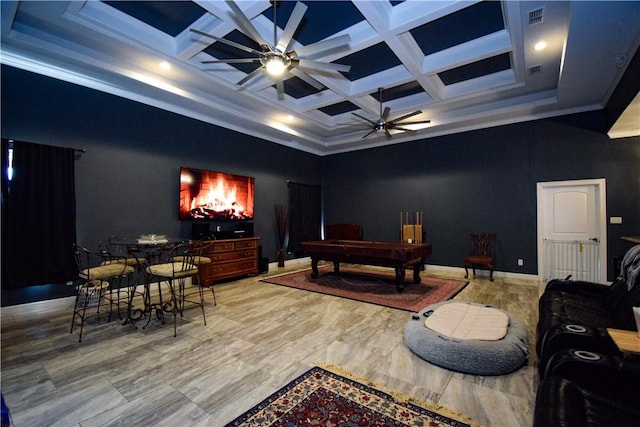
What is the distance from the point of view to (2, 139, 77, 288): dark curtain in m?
3.60

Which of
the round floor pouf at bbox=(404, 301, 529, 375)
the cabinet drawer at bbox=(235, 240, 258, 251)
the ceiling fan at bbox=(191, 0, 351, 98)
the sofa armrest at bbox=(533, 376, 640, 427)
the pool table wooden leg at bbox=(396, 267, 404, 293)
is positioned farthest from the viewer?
the cabinet drawer at bbox=(235, 240, 258, 251)

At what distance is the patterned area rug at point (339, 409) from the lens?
1.79 meters

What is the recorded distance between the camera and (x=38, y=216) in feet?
12.5

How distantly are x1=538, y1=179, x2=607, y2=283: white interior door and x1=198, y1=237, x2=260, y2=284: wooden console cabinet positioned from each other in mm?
5777

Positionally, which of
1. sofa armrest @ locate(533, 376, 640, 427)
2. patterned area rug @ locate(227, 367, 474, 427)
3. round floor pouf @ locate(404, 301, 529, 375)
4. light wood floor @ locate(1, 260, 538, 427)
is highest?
Answer: sofa armrest @ locate(533, 376, 640, 427)

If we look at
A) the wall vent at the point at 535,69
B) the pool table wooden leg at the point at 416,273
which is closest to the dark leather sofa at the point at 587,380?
the pool table wooden leg at the point at 416,273

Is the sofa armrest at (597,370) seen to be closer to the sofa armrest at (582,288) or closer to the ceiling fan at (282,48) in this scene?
the sofa armrest at (582,288)

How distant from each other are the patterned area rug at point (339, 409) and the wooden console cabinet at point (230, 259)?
3.42 m

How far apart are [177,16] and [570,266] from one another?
7569 millimetres

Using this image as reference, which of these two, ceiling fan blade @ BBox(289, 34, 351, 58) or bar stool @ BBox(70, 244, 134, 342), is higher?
ceiling fan blade @ BBox(289, 34, 351, 58)

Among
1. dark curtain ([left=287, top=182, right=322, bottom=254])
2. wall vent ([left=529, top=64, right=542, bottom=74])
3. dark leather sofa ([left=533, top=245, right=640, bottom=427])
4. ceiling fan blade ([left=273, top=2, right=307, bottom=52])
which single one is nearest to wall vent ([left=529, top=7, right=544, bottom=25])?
wall vent ([left=529, top=64, right=542, bottom=74])

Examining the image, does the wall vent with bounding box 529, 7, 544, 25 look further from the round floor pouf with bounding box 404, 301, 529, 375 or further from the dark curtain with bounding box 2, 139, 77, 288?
the dark curtain with bounding box 2, 139, 77, 288

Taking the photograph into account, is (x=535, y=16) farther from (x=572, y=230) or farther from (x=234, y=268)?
(x=234, y=268)

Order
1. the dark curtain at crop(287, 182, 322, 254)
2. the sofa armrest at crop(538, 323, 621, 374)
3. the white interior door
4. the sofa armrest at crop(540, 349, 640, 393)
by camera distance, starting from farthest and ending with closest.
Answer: the dark curtain at crop(287, 182, 322, 254) < the white interior door < the sofa armrest at crop(538, 323, 621, 374) < the sofa armrest at crop(540, 349, 640, 393)
